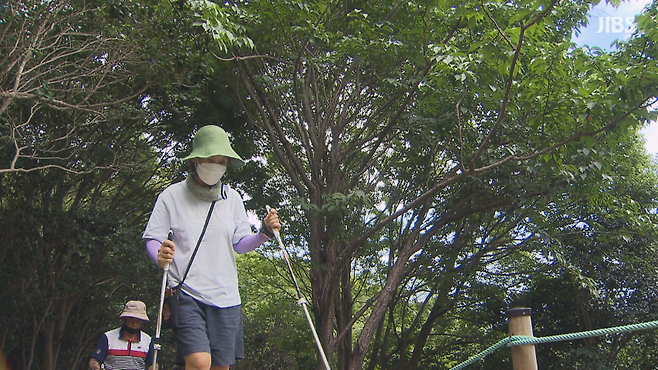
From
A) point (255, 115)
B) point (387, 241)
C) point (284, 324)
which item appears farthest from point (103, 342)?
point (284, 324)

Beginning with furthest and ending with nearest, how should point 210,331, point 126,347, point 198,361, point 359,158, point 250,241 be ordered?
point 359,158 < point 126,347 < point 250,241 < point 210,331 < point 198,361

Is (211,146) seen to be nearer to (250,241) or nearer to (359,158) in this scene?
(250,241)

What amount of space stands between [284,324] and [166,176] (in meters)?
5.84

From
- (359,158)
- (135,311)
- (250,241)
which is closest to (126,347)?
(135,311)

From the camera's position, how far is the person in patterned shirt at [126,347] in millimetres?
5168

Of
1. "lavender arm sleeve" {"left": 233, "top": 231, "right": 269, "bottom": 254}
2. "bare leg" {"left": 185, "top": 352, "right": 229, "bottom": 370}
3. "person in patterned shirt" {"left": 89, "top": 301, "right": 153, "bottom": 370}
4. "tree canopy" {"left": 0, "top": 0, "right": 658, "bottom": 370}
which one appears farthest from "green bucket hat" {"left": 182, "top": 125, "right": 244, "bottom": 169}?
"person in patterned shirt" {"left": 89, "top": 301, "right": 153, "bottom": 370}

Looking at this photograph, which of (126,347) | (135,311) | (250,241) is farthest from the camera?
(135,311)

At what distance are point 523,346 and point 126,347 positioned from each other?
3.94m

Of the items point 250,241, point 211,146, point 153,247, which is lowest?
point 153,247

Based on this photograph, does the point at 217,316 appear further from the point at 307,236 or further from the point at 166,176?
the point at 166,176

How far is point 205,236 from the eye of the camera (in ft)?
9.20

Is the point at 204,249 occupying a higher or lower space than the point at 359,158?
lower

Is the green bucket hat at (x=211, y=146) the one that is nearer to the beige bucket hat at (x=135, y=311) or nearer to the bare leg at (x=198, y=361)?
the bare leg at (x=198, y=361)

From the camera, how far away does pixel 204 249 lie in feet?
9.13
